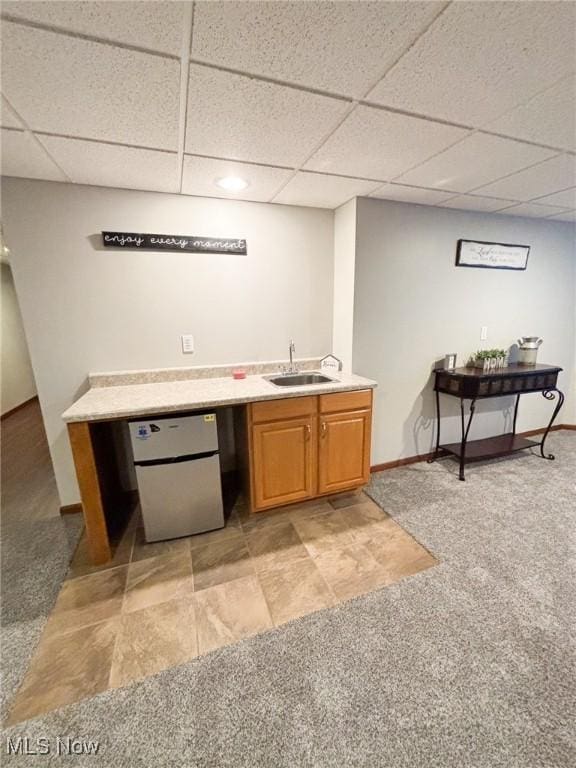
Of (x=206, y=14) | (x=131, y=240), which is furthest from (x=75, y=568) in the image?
(x=206, y=14)

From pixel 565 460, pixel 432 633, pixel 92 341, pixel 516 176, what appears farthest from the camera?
pixel 565 460

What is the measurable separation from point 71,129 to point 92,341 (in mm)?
1230

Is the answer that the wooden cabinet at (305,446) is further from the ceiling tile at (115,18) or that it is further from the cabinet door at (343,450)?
the ceiling tile at (115,18)

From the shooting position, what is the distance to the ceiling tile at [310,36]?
2.86ft

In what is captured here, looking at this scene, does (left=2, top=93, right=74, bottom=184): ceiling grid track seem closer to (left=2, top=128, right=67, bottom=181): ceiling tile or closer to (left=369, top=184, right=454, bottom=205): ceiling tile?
(left=2, top=128, right=67, bottom=181): ceiling tile

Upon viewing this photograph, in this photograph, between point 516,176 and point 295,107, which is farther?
point 516,176

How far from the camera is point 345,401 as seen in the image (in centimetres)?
218

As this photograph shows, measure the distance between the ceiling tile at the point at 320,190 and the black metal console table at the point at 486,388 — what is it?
168cm

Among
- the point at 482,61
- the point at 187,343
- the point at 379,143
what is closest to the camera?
the point at 482,61

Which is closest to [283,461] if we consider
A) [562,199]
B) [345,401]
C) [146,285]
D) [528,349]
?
[345,401]

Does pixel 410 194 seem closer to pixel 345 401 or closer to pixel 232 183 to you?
pixel 232 183

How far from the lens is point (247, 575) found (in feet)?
5.62

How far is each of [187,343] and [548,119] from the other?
241cm

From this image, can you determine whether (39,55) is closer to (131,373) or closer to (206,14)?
(206,14)
